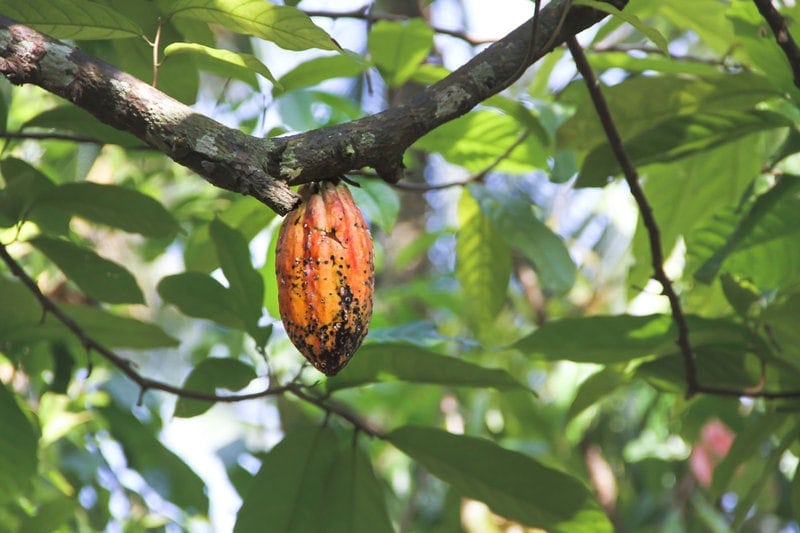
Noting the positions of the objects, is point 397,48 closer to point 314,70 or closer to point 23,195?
point 314,70

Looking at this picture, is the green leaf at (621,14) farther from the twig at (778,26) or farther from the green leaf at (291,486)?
the green leaf at (291,486)

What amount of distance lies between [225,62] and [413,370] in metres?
0.44

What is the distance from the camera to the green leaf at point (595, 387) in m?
1.49

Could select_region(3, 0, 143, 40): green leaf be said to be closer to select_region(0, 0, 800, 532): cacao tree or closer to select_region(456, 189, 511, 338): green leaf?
select_region(0, 0, 800, 532): cacao tree

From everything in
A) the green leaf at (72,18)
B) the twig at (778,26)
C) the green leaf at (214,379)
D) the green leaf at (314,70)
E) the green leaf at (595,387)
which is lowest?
the green leaf at (595,387)

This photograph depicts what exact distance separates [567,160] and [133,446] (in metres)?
0.87

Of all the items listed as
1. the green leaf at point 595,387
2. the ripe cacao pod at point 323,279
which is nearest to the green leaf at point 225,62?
the ripe cacao pod at point 323,279

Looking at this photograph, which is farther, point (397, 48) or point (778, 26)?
point (397, 48)

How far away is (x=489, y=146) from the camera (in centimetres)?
163

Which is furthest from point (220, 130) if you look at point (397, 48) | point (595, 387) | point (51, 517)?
point (51, 517)

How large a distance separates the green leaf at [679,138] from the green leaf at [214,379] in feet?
1.68

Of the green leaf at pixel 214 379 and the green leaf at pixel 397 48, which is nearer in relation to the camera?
the green leaf at pixel 214 379

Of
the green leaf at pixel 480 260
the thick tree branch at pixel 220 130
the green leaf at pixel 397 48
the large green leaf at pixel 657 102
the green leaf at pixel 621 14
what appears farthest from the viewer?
the green leaf at pixel 480 260

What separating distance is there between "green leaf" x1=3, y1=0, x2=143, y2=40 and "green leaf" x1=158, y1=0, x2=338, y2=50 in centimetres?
6
